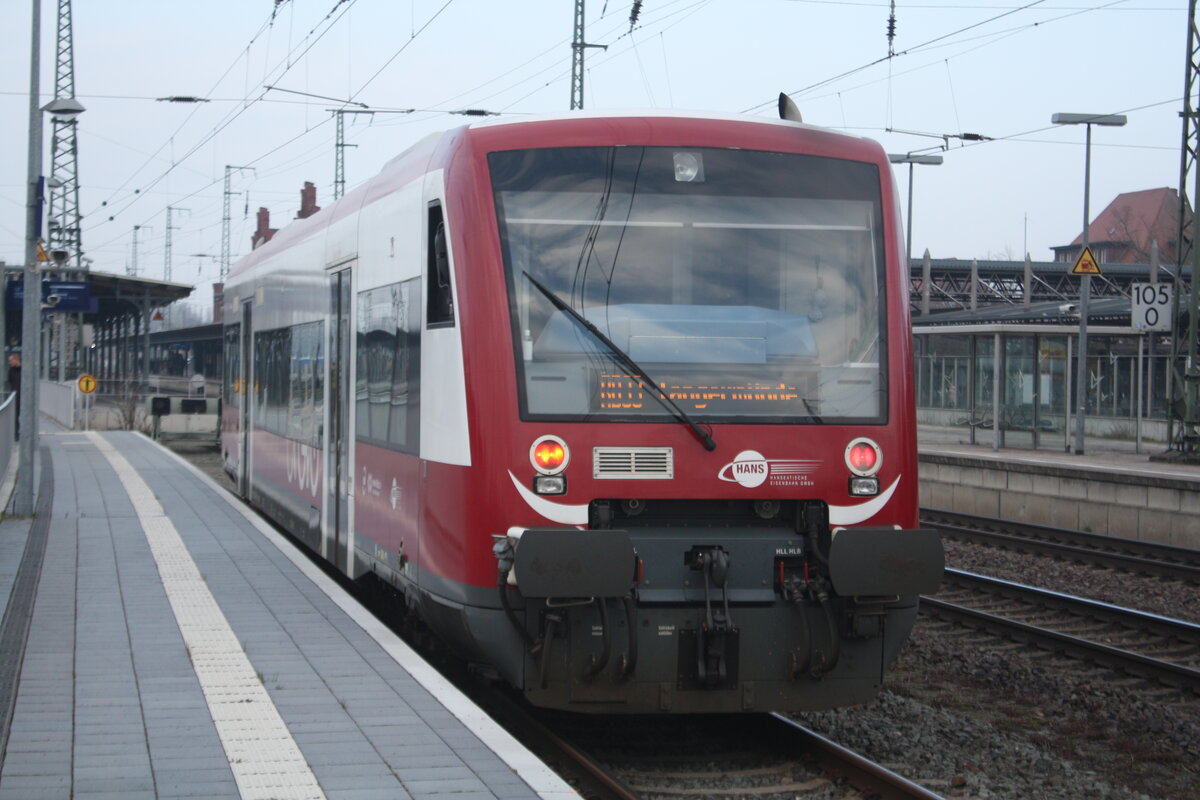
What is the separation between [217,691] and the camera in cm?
676

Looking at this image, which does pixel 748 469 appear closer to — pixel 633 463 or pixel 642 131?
pixel 633 463

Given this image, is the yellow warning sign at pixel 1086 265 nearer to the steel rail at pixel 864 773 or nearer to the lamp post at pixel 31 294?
the lamp post at pixel 31 294

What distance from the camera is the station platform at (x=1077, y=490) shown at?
1669 centimetres

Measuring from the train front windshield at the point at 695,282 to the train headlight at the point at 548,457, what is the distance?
17 centimetres

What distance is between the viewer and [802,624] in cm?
662

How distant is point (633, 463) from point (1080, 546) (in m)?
11.0

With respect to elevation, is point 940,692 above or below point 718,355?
below

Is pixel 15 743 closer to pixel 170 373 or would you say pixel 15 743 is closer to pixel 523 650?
pixel 523 650

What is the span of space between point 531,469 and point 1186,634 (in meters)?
6.22

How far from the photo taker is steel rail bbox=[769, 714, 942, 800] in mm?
6047

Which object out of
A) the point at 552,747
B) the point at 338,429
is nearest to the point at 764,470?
the point at 552,747

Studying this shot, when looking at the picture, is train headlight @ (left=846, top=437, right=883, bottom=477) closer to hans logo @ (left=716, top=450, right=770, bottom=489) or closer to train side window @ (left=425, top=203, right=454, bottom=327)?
hans logo @ (left=716, top=450, right=770, bottom=489)

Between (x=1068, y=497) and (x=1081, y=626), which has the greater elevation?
(x=1068, y=497)

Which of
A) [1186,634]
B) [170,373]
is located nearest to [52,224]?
[1186,634]
